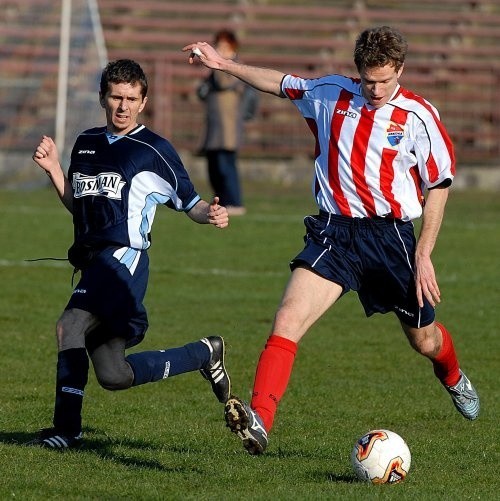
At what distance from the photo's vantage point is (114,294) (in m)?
5.95

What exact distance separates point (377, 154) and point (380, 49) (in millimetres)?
553

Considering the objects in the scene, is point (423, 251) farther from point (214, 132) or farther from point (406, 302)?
point (214, 132)

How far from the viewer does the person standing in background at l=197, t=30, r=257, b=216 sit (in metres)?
16.5

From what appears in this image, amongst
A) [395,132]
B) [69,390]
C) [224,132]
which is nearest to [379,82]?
[395,132]

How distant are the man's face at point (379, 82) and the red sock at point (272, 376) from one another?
Answer: 1198 millimetres

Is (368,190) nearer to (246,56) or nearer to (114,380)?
(114,380)

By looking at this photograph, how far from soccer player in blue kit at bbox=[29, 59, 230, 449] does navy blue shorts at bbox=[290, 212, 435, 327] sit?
466mm

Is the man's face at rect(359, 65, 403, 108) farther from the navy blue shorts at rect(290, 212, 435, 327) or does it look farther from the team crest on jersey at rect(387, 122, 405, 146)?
the navy blue shorts at rect(290, 212, 435, 327)

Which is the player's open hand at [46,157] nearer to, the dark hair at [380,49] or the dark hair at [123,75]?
the dark hair at [123,75]

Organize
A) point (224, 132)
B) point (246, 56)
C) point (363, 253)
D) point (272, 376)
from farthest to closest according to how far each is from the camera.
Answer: point (246, 56) → point (224, 132) → point (363, 253) → point (272, 376)

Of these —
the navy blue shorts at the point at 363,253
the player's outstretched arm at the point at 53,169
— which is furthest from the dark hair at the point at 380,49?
the player's outstretched arm at the point at 53,169

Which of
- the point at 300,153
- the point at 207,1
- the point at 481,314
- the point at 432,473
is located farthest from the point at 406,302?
the point at 207,1

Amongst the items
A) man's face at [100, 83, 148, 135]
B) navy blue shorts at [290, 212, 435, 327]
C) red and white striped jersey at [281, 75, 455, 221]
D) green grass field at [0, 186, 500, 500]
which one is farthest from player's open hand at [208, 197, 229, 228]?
green grass field at [0, 186, 500, 500]

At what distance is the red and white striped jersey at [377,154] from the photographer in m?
6.02
